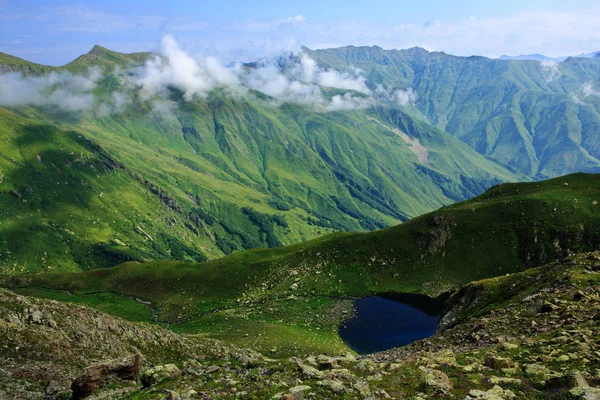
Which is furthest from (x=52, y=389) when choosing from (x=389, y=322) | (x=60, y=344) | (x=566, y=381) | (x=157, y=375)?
(x=389, y=322)

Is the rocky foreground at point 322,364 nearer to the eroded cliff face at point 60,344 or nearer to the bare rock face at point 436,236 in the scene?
the eroded cliff face at point 60,344

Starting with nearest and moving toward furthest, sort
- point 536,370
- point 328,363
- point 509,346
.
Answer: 1. point 536,370
2. point 328,363
3. point 509,346

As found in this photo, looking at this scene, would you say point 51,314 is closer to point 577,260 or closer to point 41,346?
point 41,346

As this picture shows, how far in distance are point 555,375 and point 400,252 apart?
101 m

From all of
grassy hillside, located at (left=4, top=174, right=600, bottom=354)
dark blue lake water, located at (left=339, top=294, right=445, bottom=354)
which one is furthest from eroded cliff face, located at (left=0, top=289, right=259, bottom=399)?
grassy hillside, located at (left=4, top=174, right=600, bottom=354)

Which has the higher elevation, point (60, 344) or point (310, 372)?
point (310, 372)

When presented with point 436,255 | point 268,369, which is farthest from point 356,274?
point 268,369

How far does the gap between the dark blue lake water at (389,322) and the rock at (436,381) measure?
5617cm

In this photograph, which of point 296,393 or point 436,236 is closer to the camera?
point 296,393

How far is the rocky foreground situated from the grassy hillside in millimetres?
52725

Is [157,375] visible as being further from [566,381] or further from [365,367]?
[566,381]

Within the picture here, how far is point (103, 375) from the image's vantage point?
94.5ft

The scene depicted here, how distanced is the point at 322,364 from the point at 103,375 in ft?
54.8

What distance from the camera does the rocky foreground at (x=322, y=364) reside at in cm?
2394
